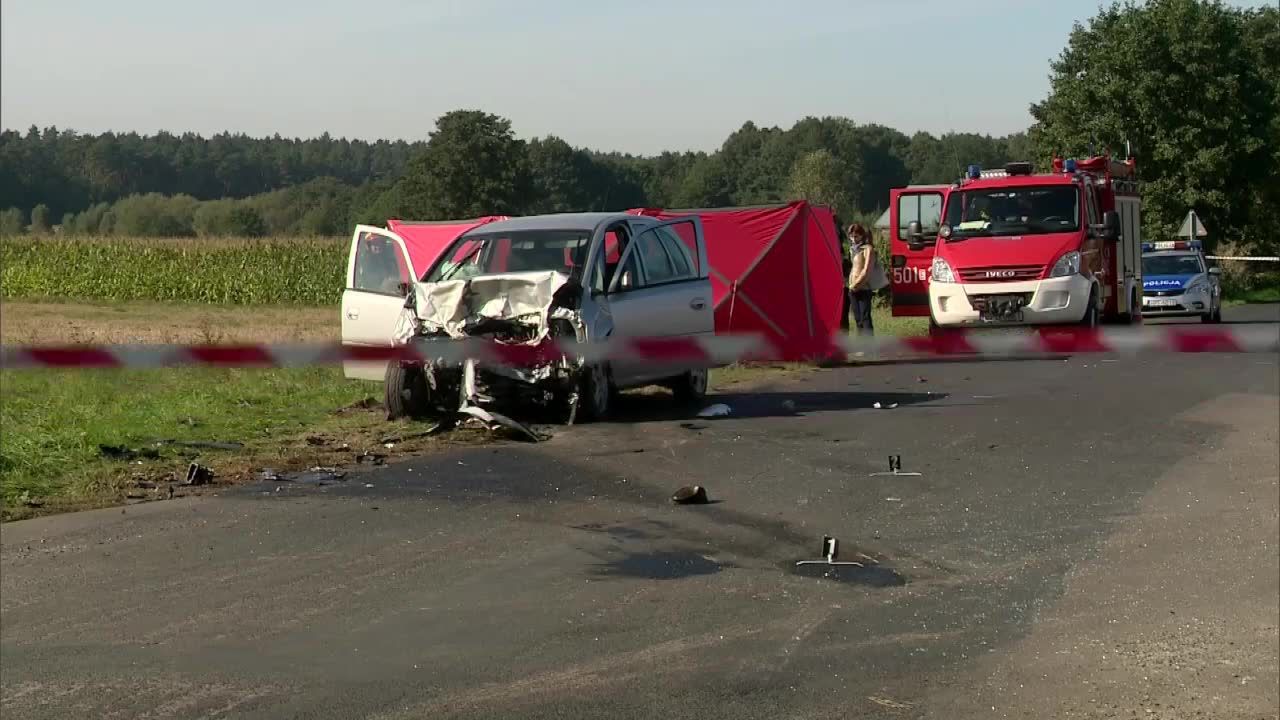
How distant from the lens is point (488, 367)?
564 inches

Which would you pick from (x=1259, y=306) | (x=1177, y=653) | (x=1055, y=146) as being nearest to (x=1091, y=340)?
(x=1177, y=653)

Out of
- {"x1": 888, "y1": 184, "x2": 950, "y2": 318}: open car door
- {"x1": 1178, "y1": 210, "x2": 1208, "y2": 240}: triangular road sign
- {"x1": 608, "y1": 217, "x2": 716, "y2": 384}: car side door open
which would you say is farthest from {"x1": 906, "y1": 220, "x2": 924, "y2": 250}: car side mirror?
{"x1": 1178, "y1": 210, "x2": 1208, "y2": 240}: triangular road sign

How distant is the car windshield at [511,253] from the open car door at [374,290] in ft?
1.31

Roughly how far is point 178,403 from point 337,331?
51.6 feet

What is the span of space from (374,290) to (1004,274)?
9655mm

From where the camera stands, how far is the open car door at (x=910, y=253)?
24250mm

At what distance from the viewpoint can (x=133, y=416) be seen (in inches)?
601

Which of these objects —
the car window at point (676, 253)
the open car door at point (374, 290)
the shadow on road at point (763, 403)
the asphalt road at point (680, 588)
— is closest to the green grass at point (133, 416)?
the open car door at point (374, 290)

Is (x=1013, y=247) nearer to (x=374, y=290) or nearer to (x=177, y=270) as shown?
(x=374, y=290)

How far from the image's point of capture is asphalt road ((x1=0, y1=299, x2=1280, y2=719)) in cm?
667

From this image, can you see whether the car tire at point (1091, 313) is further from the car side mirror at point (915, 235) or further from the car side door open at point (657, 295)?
the car side door open at point (657, 295)

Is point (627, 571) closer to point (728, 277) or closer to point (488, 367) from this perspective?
point (488, 367)

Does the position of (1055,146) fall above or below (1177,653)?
above

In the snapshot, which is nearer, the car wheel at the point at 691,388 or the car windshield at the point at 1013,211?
the car wheel at the point at 691,388
